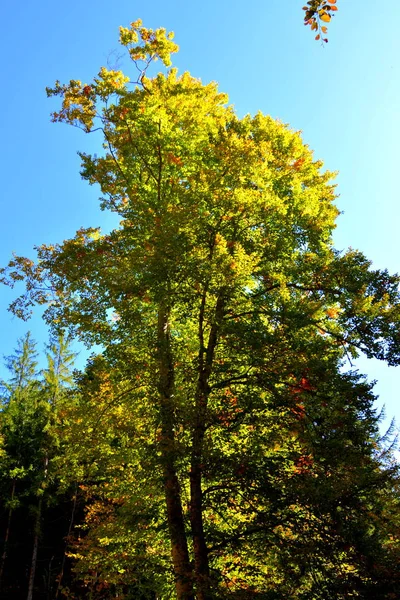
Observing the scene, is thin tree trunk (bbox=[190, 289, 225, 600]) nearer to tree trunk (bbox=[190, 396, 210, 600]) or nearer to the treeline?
tree trunk (bbox=[190, 396, 210, 600])

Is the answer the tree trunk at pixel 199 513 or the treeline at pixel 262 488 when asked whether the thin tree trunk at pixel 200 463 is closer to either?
the tree trunk at pixel 199 513

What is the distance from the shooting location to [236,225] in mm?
7656

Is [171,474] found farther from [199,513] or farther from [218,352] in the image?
[218,352]

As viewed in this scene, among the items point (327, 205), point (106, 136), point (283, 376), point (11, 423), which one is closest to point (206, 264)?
point (283, 376)

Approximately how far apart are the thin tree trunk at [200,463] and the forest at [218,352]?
1.4 inches

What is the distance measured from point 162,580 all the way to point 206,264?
593 cm

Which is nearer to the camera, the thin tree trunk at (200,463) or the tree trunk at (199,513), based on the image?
the tree trunk at (199,513)

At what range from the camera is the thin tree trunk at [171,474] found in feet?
19.6

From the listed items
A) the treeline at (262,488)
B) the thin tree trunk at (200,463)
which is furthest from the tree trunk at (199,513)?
the treeline at (262,488)

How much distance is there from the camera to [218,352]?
25.3 feet

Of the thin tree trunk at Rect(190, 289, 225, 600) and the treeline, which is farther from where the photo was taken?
the thin tree trunk at Rect(190, 289, 225, 600)

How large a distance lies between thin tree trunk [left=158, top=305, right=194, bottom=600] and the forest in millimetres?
31

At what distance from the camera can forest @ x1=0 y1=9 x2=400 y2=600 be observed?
19.9 ft

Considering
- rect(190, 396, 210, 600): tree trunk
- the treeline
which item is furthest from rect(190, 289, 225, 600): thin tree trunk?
the treeline
